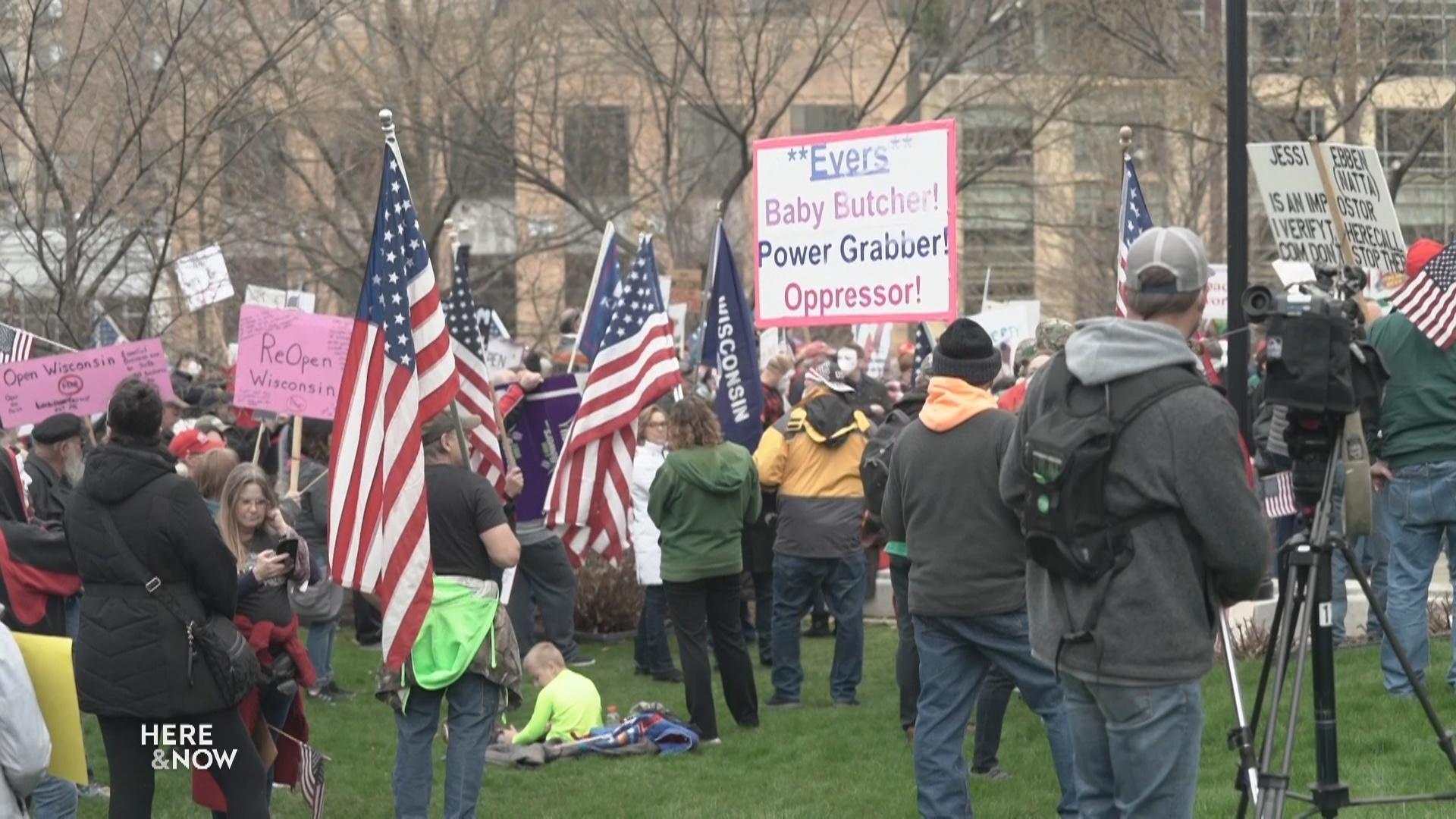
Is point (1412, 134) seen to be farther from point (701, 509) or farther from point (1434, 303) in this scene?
point (1434, 303)

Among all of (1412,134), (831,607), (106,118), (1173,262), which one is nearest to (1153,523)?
(1173,262)

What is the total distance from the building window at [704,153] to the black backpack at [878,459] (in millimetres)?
14641

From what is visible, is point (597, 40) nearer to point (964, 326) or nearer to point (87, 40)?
point (87, 40)

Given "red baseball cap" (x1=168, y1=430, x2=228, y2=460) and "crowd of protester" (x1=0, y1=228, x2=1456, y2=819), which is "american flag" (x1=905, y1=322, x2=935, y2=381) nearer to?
"crowd of protester" (x1=0, y1=228, x2=1456, y2=819)

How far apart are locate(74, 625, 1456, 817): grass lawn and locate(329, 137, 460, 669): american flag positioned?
1.96 metres

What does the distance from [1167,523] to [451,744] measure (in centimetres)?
383

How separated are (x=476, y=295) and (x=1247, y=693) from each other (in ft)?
59.4

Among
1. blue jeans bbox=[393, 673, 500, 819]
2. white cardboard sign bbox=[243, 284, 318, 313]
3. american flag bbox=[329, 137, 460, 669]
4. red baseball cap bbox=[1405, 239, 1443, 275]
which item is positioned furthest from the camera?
white cardboard sign bbox=[243, 284, 318, 313]

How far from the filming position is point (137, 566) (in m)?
6.87

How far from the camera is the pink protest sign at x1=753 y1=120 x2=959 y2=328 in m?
11.7

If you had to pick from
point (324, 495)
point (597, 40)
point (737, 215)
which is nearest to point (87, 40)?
point (324, 495)

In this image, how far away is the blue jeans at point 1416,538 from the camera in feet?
28.6

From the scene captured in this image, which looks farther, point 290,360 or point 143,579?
point 290,360

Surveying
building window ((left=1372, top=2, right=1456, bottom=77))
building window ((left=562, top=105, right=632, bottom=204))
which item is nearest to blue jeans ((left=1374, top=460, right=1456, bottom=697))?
building window ((left=1372, top=2, right=1456, bottom=77))
